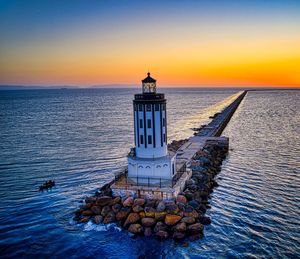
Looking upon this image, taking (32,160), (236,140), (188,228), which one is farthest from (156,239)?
(236,140)

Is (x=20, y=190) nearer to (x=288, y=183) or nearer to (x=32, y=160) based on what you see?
(x=32, y=160)

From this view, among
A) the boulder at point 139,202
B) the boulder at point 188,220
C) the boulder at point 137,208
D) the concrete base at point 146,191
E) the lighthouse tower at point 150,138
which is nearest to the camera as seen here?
the boulder at point 188,220

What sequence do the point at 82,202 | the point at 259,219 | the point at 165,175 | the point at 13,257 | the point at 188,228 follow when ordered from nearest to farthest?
the point at 13,257, the point at 188,228, the point at 259,219, the point at 165,175, the point at 82,202

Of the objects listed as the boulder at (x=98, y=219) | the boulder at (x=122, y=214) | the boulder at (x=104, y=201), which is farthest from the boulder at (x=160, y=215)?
the boulder at (x=104, y=201)

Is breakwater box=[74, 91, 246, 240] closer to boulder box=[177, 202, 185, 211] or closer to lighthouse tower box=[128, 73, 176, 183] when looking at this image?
boulder box=[177, 202, 185, 211]

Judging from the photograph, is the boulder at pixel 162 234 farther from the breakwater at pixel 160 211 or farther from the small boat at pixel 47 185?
the small boat at pixel 47 185

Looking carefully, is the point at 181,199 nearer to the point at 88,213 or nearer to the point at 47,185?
the point at 88,213

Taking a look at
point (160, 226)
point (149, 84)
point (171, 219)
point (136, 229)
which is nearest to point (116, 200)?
point (136, 229)
